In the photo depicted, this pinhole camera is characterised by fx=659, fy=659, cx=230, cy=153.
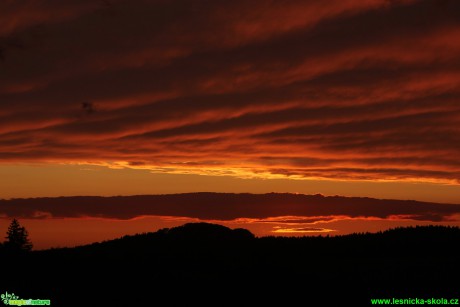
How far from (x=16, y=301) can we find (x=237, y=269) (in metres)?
12.6

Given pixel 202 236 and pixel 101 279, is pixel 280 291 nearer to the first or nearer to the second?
pixel 101 279

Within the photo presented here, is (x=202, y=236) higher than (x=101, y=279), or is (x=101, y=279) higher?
(x=202, y=236)

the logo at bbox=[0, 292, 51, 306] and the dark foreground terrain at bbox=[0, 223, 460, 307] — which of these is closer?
the logo at bbox=[0, 292, 51, 306]

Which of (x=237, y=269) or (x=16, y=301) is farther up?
(x=237, y=269)

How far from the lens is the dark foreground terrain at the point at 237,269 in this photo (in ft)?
102

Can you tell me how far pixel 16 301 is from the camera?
3089 centimetres

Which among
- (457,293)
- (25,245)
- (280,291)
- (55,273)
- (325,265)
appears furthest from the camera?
(25,245)

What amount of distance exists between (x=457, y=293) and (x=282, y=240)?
884 inches

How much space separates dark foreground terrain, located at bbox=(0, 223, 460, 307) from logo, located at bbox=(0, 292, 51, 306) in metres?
0.51

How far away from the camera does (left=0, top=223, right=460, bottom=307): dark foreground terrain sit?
31.0 metres

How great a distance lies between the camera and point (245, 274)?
35.8 m

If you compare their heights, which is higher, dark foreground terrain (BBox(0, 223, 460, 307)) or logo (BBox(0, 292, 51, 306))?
dark foreground terrain (BBox(0, 223, 460, 307))

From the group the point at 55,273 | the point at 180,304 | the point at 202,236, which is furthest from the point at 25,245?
the point at 180,304

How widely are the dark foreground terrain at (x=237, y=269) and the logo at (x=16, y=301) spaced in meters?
0.51
